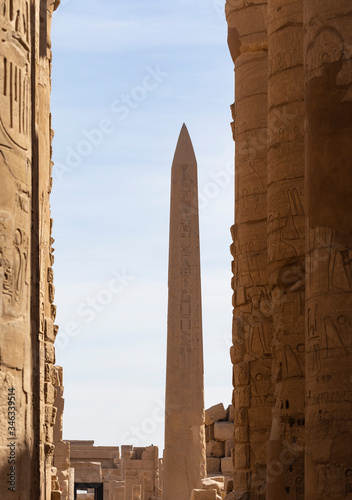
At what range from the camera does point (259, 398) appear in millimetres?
13586

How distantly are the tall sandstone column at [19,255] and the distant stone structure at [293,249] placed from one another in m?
2.36

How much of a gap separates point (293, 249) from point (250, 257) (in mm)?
2963

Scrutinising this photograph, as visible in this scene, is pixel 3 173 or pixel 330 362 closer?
pixel 3 173

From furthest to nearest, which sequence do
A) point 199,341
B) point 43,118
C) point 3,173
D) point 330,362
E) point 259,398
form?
point 199,341 → point 259,398 → point 43,118 → point 330,362 → point 3,173

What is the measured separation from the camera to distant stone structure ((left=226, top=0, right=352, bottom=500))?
8.08 m

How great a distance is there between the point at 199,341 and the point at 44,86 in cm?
1136

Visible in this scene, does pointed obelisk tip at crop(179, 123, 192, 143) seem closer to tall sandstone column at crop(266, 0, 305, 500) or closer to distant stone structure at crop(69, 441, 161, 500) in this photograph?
distant stone structure at crop(69, 441, 161, 500)

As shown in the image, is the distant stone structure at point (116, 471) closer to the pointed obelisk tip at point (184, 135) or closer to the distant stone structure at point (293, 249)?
the pointed obelisk tip at point (184, 135)

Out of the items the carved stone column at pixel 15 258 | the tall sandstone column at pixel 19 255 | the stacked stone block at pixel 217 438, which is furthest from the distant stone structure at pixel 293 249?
the stacked stone block at pixel 217 438

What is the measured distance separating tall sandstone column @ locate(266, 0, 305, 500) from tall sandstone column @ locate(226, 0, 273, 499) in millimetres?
2448

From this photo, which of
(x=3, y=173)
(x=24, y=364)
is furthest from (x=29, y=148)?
(x=24, y=364)

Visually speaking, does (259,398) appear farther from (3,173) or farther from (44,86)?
(3,173)

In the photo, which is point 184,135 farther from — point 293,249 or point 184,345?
point 293,249

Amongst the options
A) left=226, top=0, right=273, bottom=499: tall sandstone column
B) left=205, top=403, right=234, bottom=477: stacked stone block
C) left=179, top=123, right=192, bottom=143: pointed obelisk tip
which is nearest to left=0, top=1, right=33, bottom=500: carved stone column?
left=226, top=0, right=273, bottom=499: tall sandstone column
